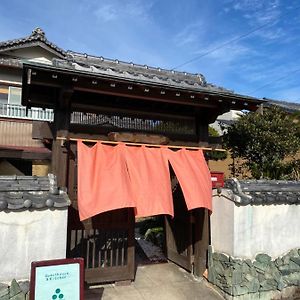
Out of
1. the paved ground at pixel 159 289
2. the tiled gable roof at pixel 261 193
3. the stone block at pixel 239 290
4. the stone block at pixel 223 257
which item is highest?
the tiled gable roof at pixel 261 193

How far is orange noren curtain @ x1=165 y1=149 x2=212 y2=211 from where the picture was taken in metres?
6.92

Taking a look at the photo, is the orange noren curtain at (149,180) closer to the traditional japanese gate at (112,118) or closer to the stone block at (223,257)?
the traditional japanese gate at (112,118)

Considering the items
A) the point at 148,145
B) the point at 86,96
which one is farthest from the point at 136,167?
the point at 86,96

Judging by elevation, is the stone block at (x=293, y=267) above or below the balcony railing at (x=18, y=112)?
below

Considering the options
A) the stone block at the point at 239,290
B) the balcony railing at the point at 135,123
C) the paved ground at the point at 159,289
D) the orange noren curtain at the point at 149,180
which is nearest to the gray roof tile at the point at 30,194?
the orange noren curtain at the point at 149,180

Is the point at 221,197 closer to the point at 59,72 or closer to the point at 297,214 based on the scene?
the point at 297,214

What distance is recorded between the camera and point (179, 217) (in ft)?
28.6

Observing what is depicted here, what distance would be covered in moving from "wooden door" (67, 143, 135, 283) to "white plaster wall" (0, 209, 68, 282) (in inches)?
57.7

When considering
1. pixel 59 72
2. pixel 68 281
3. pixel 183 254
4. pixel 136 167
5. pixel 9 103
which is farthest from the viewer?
pixel 9 103

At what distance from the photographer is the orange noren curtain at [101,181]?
6060 millimetres

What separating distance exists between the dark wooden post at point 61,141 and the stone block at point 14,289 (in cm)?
224

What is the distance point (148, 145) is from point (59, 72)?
2.55 meters

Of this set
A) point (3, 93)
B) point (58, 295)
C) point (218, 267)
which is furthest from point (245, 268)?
point (3, 93)

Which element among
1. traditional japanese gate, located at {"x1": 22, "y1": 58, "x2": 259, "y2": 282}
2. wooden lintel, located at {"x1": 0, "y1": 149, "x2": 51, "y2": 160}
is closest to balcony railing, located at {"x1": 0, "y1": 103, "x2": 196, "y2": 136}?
traditional japanese gate, located at {"x1": 22, "y1": 58, "x2": 259, "y2": 282}
